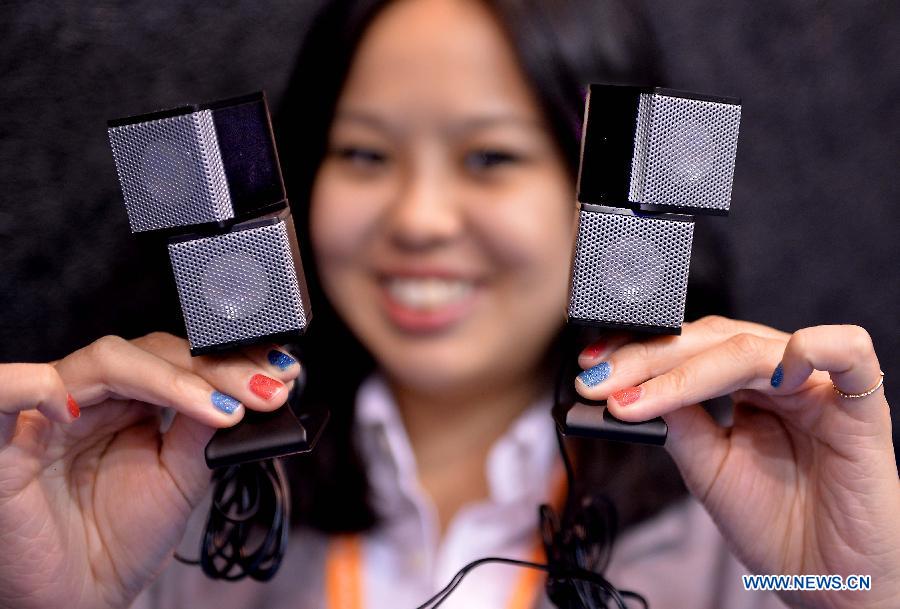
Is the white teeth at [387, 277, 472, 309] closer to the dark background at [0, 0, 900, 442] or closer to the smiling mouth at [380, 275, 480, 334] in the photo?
the smiling mouth at [380, 275, 480, 334]

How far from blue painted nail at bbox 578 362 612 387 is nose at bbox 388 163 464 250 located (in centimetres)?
24

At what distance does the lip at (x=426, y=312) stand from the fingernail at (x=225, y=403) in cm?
25

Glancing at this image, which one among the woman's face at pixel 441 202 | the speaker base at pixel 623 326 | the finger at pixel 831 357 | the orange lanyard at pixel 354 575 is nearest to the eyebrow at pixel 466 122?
the woman's face at pixel 441 202

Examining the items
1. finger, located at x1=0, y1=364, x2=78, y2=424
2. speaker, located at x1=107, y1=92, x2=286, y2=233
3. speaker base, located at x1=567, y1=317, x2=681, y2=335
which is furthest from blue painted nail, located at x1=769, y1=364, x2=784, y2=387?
finger, located at x1=0, y1=364, x2=78, y2=424

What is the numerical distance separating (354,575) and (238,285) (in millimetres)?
668

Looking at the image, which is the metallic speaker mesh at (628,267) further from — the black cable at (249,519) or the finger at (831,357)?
the black cable at (249,519)

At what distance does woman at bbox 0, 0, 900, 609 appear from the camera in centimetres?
82

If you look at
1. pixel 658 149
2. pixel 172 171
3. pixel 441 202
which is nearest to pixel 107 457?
pixel 172 171

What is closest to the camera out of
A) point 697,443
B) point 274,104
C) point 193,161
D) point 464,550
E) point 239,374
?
point 193,161

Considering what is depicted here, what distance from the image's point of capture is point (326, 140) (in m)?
0.97

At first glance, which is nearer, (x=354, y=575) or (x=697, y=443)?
(x=697, y=443)

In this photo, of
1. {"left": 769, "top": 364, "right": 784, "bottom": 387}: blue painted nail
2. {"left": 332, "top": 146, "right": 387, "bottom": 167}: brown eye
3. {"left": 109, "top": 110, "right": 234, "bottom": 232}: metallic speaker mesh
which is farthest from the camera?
{"left": 332, "top": 146, "right": 387, "bottom": 167}: brown eye

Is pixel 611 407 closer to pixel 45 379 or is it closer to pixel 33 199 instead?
pixel 45 379

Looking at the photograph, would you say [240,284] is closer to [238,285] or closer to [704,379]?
[238,285]
